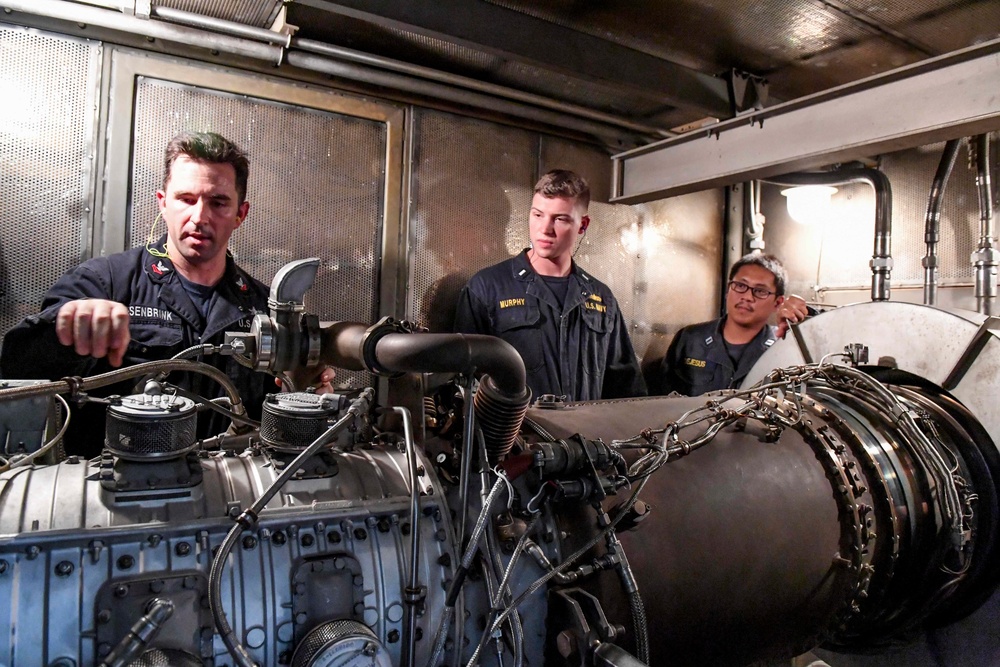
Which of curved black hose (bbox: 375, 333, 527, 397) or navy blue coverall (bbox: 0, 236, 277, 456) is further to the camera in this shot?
navy blue coverall (bbox: 0, 236, 277, 456)

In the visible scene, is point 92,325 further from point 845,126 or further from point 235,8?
point 845,126

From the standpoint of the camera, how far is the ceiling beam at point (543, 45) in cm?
246

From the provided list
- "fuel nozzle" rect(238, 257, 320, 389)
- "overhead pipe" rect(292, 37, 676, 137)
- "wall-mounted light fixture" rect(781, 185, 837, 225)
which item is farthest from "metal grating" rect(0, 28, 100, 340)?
"wall-mounted light fixture" rect(781, 185, 837, 225)

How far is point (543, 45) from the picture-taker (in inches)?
109

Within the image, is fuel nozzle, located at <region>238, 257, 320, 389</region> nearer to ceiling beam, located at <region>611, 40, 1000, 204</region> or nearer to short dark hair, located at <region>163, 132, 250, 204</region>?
short dark hair, located at <region>163, 132, 250, 204</region>

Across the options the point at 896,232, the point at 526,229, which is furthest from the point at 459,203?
the point at 896,232

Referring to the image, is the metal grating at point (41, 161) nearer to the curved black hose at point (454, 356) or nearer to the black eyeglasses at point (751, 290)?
the curved black hose at point (454, 356)

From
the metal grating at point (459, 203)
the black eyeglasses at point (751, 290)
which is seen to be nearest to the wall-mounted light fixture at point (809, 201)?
the black eyeglasses at point (751, 290)

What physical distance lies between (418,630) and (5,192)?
2.33 meters

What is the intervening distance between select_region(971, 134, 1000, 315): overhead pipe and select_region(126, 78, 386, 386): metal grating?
Answer: 2548 mm

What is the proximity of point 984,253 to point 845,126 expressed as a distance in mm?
850

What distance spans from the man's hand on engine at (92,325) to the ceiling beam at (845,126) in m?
2.40

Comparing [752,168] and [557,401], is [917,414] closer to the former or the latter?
[557,401]

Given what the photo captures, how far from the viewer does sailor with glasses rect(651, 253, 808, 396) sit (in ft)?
11.2
